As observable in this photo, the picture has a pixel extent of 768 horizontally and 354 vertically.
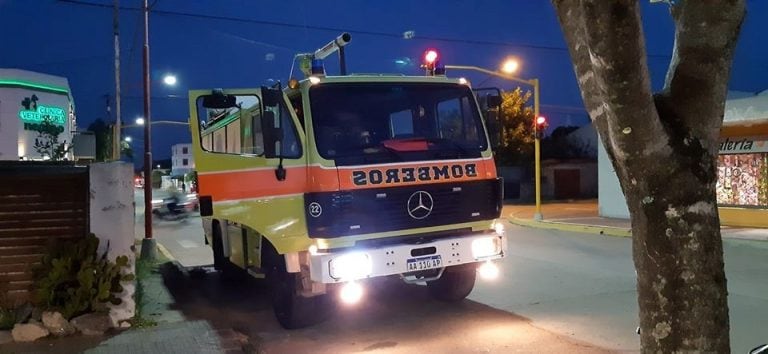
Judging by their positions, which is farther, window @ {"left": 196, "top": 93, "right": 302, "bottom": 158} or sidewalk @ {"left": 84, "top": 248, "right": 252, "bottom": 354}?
window @ {"left": 196, "top": 93, "right": 302, "bottom": 158}

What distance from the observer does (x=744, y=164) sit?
19.2 metres

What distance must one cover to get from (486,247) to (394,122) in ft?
5.59

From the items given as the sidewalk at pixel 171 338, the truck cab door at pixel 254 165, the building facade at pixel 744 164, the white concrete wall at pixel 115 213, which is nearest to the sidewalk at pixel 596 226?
the building facade at pixel 744 164

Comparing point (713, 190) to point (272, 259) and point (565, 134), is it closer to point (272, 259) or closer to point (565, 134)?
point (272, 259)

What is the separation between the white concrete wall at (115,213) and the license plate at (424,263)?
9.89 ft

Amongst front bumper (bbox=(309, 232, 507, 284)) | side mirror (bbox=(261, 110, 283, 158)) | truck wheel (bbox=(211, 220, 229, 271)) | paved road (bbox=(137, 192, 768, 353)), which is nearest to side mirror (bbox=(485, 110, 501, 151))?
front bumper (bbox=(309, 232, 507, 284))

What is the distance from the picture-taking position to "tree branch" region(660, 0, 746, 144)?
10.0ft

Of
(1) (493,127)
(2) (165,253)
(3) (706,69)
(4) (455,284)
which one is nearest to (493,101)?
(1) (493,127)

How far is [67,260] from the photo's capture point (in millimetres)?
6891

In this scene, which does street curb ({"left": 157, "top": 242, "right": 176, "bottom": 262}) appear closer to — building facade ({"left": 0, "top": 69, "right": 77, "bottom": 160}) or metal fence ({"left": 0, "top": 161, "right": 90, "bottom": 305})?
metal fence ({"left": 0, "top": 161, "right": 90, "bottom": 305})

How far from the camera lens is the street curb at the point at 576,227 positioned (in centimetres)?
1772

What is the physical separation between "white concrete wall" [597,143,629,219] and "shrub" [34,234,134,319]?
61.6 feet

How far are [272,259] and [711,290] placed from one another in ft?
17.9

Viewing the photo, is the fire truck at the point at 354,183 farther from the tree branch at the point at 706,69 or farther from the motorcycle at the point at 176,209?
the motorcycle at the point at 176,209
